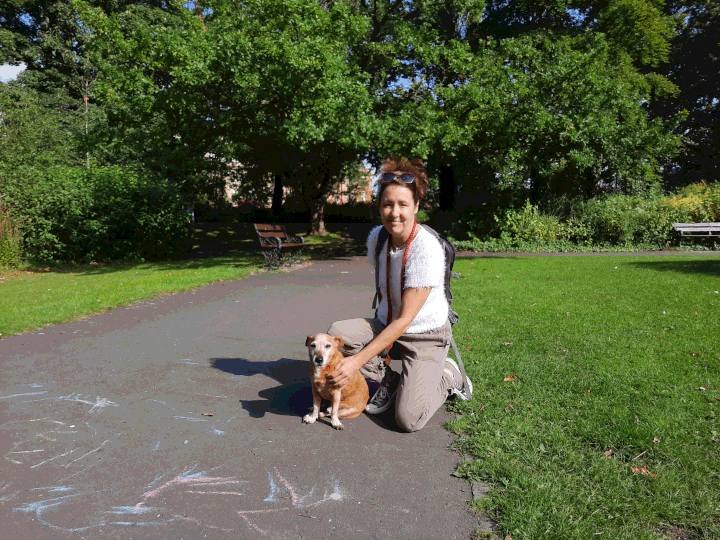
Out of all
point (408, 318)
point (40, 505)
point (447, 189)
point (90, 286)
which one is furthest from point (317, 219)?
point (40, 505)

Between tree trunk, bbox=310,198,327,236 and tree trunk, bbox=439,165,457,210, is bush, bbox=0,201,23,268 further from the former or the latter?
tree trunk, bbox=439,165,457,210

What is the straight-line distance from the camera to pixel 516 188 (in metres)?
23.4

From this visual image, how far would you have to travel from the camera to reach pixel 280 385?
482cm

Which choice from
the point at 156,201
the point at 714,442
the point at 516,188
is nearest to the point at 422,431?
the point at 714,442

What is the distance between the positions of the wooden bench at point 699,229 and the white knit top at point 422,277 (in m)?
18.6

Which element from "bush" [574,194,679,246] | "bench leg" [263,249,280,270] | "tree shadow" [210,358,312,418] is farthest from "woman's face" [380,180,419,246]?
"bush" [574,194,679,246]

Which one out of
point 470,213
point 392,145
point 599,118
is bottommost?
Result: point 470,213

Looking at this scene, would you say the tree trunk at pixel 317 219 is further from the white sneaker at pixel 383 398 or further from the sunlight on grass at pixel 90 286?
the white sneaker at pixel 383 398

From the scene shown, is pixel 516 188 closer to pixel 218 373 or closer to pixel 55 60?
pixel 218 373

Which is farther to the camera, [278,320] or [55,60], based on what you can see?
[55,60]

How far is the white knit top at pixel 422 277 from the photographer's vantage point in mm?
3775

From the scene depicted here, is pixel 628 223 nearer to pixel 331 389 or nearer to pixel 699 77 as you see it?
pixel 331 389

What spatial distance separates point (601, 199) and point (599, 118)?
6.33m

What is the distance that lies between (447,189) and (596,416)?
23788 mm
